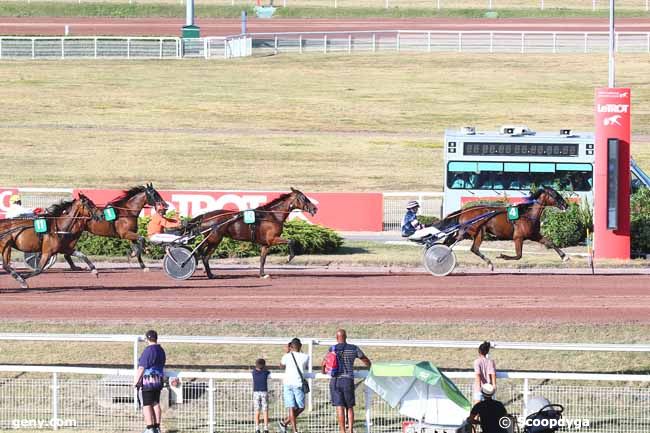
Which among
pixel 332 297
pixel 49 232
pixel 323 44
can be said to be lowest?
pixel 332 297

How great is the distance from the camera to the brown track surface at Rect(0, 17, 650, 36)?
63406 mm

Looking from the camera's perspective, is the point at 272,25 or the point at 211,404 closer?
the point at 211,404

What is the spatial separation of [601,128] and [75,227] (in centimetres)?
1060

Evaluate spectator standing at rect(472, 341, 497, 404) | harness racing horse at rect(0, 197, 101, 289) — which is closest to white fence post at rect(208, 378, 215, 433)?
spectator standing at rect(472, 341, 497, 404)

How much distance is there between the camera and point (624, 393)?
14.3 meters

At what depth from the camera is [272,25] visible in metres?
66.9

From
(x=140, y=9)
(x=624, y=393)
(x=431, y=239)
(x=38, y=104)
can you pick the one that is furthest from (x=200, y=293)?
(x=140, y=9)

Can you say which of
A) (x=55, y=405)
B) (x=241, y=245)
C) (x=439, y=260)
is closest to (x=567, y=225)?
(x=439, y=260)

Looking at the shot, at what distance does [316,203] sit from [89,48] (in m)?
29.7

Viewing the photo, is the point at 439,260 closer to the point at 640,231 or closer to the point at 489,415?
the point at 640,231

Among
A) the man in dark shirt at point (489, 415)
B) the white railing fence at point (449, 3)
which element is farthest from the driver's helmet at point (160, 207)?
the white railing fence at point (449, 3)

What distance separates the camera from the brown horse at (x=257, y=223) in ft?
78.1

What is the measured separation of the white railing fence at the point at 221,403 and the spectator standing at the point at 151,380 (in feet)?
0.90

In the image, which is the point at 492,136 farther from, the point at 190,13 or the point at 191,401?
the point at 190,13
